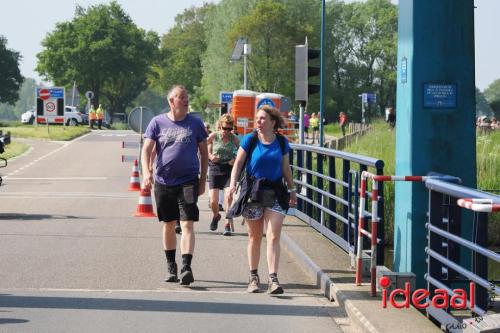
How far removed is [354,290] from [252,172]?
4.63 feet

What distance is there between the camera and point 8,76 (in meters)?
120

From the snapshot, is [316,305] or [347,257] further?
[347,257]

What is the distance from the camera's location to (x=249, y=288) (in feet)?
32.0

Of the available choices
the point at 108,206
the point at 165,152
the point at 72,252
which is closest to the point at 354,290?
the point at 165,152

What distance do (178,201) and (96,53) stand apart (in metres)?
109

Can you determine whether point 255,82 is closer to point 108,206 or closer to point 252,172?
point 108,206

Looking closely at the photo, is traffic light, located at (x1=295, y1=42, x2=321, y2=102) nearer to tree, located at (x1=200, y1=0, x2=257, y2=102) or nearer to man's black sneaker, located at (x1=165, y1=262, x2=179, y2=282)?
man's black sneaker, located at (x1=165, y1=262, x2=179, y2=282)

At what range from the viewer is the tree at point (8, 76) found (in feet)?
390

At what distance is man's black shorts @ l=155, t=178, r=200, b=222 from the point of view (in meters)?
10.1

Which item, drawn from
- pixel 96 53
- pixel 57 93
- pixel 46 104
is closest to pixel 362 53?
pixel 96 53

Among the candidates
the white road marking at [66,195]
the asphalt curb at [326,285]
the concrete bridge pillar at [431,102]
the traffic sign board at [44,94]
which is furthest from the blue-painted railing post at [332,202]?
the traffic sign board at [44,94]

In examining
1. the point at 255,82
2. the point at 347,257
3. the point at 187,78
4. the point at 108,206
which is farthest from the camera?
the point at 187,78

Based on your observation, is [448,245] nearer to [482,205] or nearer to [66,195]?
[482,205]
